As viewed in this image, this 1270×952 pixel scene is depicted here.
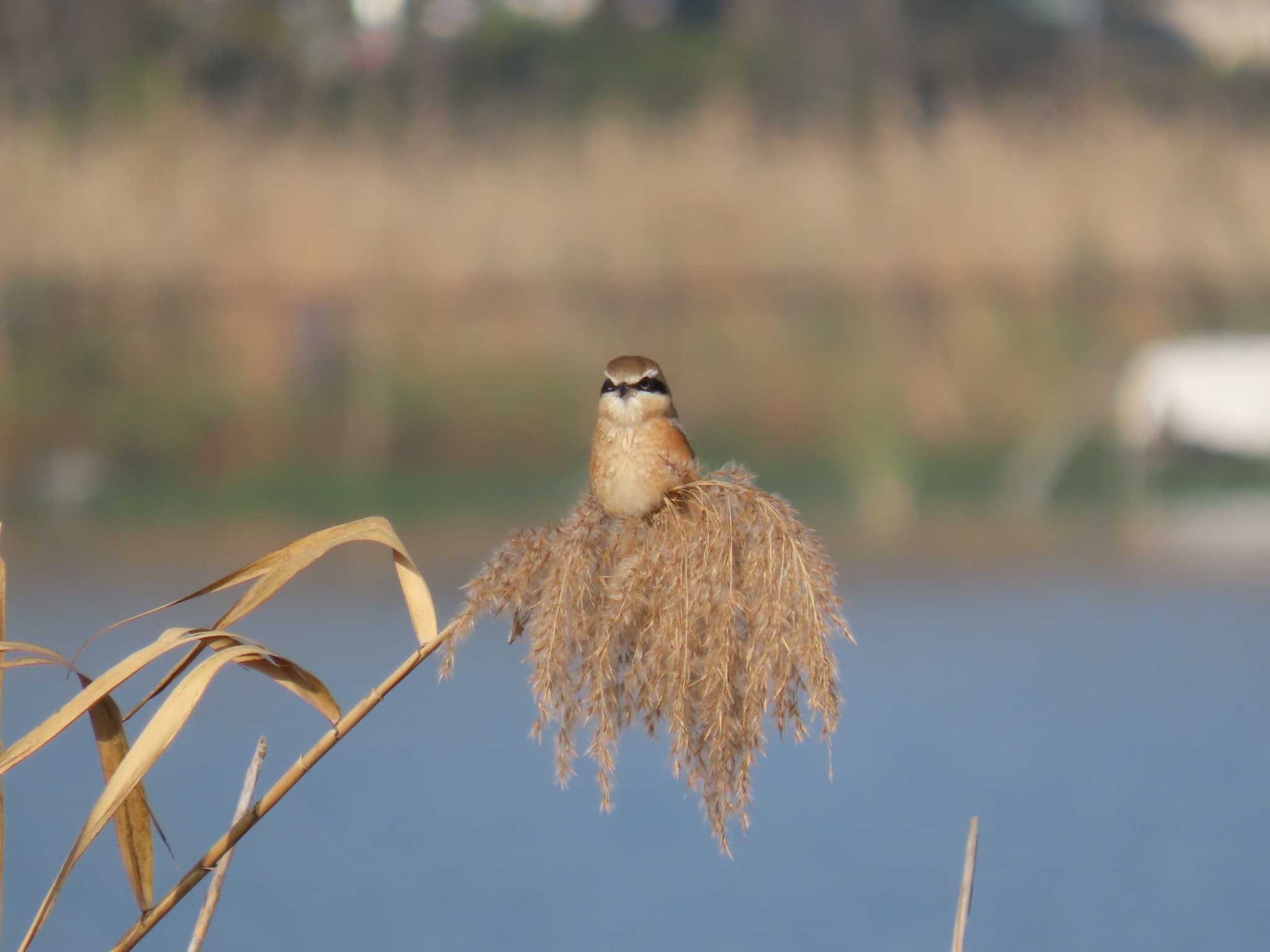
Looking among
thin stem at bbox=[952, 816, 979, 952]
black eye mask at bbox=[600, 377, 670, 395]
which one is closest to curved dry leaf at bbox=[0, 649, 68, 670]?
thin stem at bbox=[952, 816, 979, 952]

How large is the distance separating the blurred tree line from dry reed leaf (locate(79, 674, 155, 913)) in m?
11.6

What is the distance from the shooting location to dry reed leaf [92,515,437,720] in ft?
4.99

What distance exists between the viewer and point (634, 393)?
98.0 inches

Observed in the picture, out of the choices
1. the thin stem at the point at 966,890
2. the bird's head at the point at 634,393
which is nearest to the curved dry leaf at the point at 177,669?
the thin stem at the point at 966,890

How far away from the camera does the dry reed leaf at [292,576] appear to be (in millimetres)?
1520

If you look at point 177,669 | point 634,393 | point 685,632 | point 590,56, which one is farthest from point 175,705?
point 590,56

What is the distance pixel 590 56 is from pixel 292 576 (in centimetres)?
1404

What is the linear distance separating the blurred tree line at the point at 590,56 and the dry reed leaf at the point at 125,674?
11.6 meters

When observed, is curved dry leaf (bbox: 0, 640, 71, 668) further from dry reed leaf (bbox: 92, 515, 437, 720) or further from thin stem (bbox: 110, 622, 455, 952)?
thin stem (bbox: 110, 622, 455, 952)

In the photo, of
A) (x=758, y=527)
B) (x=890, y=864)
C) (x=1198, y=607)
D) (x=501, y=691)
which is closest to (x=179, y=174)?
(x=501, y=691)

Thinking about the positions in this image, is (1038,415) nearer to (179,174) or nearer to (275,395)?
(275,395)

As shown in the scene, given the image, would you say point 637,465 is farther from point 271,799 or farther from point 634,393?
point 271,799

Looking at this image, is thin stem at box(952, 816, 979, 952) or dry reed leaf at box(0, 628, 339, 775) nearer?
dry reed leaf at box(0, 628, 339, 775)

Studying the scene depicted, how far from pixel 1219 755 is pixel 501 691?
3.22 meters
